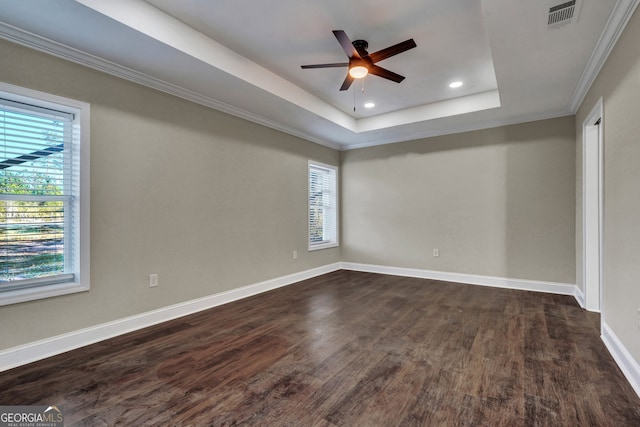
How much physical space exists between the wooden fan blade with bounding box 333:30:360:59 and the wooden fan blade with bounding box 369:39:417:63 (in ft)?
0.56

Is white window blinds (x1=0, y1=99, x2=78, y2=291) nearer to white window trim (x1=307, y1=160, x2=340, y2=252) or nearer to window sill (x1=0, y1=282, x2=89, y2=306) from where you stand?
window sill (x1=0, y1=282, x2=89, y2=306)

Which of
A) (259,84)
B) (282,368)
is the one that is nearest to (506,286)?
(282,368)

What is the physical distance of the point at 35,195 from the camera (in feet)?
8.20

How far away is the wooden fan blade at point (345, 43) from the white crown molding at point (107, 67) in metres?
1.90

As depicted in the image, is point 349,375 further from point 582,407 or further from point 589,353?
point 589,353

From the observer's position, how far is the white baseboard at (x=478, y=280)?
4.23m

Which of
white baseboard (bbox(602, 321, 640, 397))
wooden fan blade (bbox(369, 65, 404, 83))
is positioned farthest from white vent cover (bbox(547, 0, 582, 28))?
white baseboard (bbox(602, 321, 640, 397))

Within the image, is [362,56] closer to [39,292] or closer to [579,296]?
[39,292]

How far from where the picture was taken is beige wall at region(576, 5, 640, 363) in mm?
2010

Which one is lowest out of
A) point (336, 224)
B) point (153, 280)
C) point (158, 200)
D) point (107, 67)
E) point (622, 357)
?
point (622, 357)

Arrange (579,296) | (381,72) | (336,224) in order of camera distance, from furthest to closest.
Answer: (336,224)
(579,296)
(381,72)

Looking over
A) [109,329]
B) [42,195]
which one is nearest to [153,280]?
[109,329]

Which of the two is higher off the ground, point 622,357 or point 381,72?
point 381,72

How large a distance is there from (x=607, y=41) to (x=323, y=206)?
4418 millimetres
